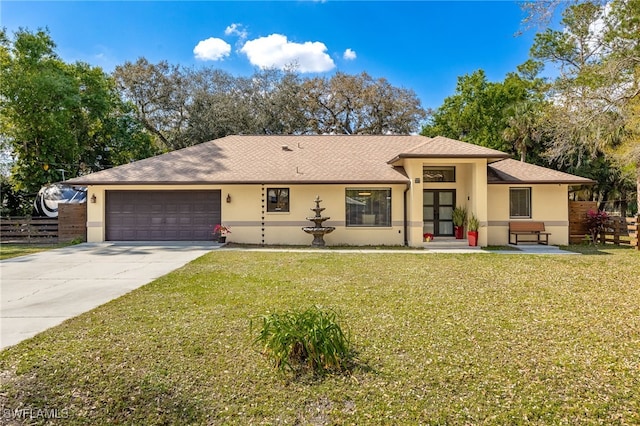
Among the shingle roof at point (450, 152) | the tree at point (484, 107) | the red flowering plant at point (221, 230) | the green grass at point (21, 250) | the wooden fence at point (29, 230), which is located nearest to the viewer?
the green grass at point (21, 250)

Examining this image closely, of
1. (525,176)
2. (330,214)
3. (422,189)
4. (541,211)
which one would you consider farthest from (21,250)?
(541,211)

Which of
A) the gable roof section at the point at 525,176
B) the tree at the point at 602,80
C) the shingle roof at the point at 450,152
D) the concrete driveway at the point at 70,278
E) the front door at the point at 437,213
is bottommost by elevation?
the concrete driveway at the point at 70,278

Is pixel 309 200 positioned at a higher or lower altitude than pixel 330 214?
higher

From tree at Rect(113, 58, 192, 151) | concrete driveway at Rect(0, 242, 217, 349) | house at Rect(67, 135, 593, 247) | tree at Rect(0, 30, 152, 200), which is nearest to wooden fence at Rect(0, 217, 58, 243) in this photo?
house at Rect(67, 135, 593, 247)

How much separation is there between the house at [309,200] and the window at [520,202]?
41mm

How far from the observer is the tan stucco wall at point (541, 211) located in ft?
48.7

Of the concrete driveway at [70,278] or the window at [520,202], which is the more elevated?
the window at [520,202]

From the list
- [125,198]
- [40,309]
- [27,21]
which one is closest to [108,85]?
[27,21]

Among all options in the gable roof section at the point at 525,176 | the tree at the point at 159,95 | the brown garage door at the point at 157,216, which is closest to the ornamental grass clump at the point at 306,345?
the brown garage door at the point at 157,216

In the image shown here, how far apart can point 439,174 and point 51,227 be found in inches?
662

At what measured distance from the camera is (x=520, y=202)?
15000mm

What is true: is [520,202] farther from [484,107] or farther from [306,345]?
[484,107]

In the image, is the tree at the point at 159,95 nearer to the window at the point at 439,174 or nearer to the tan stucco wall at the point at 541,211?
the window at the point at 439,174

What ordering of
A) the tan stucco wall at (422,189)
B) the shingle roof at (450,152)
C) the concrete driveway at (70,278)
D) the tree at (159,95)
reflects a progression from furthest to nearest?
the tree at (159,95) < the tan stucco wall at (422,189) < the shingle roof at (450,152) < the concrete driveway at (70,278)
